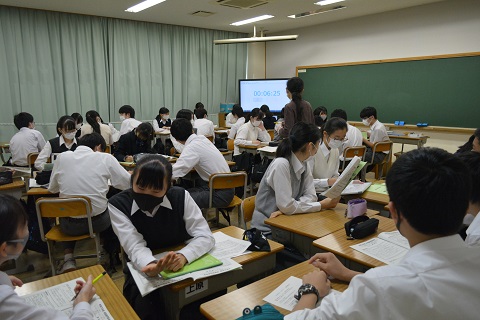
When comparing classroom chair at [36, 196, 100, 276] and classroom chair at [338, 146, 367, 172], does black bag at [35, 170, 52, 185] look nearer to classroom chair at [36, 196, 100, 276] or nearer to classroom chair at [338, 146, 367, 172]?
classroom chair at [36, 196, 100, 276]

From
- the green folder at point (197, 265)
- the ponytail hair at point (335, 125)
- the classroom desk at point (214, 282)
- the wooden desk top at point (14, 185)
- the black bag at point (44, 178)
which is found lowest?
the classroom desk at point (214, 282)

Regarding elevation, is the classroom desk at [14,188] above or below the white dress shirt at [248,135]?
below

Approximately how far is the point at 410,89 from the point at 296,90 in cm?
344

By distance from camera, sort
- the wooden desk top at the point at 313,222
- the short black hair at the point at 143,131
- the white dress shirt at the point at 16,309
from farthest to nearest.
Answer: the short black hair at the point at 143,131 → the wooden desk top at the point at 313,222 → the white dress shirt at the point at 16,309

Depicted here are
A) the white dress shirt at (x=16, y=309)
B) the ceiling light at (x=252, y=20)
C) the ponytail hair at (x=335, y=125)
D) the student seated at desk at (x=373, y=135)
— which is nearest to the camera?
the white dress shirt at (x=16, y=309)

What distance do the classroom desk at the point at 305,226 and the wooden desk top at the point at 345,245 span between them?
8 cm

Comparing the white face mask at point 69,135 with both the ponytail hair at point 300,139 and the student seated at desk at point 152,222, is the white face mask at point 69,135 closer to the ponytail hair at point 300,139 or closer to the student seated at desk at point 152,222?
the student seated at desk at point 152,222

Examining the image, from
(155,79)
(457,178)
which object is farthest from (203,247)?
(155,79)

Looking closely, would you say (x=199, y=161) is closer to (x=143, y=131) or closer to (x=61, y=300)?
(x=143, y=131)

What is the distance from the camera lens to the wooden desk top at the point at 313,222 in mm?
2012

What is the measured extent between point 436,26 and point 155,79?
5.86 metres

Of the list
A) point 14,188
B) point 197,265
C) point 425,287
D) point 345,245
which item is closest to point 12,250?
point 197,265

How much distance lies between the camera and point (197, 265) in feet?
5.13

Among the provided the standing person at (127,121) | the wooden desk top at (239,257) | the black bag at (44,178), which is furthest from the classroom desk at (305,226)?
the standing person at (127,121)
